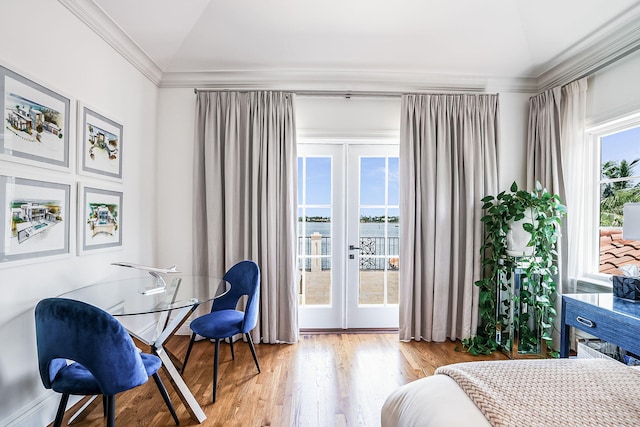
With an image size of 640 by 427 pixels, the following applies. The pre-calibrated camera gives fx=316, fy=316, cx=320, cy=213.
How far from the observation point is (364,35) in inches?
111

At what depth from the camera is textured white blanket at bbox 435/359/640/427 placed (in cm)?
95

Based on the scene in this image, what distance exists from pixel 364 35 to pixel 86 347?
298cm

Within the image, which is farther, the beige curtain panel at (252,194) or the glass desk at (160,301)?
the beige curtain panel at (252,194)

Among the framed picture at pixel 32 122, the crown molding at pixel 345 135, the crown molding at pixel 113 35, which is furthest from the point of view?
the crown molding at pixel 345 135

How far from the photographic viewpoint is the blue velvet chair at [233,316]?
2339mm

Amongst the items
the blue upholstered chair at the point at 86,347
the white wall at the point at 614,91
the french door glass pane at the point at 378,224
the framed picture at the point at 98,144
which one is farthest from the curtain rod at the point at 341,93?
the blue upholstered chair at the point at 86,347

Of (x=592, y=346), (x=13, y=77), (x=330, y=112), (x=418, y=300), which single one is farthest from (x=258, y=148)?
(x=592, y=346)

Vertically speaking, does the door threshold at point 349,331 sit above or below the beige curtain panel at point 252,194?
below

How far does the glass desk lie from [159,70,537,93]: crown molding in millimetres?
2071

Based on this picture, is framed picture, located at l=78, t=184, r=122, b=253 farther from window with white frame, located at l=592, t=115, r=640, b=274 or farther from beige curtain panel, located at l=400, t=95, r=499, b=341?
window with white frame, located at l=592, t=115, r=640, b=274

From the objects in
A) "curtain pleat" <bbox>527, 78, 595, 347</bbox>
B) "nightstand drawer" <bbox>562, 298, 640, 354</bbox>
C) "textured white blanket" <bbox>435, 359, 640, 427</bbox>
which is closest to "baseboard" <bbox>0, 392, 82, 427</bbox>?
"textured white blanket" <bbox>435, 359, 640, 427</bbox>

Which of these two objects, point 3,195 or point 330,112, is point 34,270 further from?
point 330,112

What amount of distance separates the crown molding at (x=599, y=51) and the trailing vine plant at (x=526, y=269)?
1.09 meters

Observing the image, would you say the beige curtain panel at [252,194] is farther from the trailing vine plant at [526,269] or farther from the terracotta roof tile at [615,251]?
the terracotta roof tile at [615,251]
